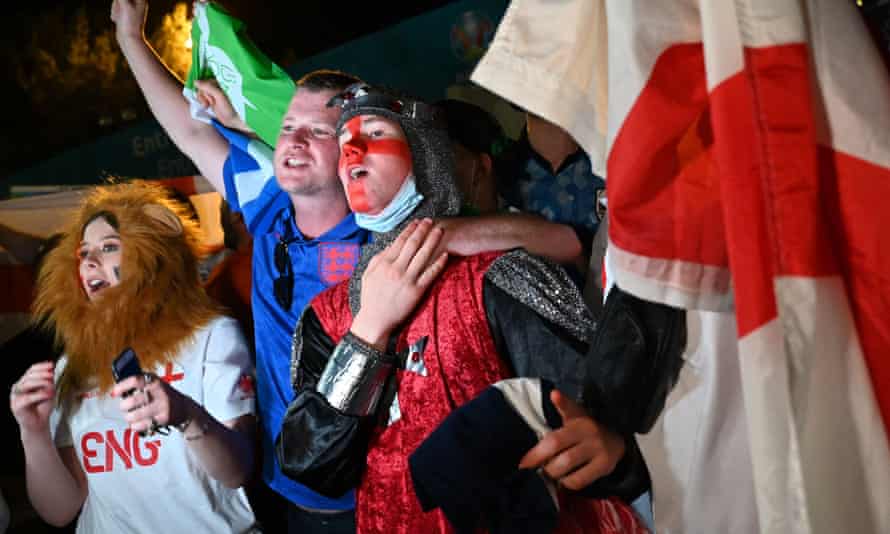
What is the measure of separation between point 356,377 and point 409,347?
122 mm

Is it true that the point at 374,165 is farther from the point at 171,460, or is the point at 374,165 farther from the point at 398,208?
the point at 171,460

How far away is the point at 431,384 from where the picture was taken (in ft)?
4.99

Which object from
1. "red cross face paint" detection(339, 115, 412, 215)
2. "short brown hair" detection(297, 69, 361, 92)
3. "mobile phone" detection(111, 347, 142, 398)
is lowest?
"mobile phone" detection(111, 347, 142, 398)

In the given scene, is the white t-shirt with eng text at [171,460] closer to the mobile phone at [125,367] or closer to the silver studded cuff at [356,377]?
the mobile phone at [125,367]

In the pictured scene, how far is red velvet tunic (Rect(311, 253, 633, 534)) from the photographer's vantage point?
1507mm

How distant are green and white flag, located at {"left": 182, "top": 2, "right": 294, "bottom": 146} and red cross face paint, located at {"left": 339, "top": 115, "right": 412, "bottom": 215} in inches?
30.5

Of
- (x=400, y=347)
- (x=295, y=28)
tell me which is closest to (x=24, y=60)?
(x=295, y=28)

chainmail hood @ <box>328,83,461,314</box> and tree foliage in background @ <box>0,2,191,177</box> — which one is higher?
chainmail hood @ <box>328,83,461,314</box>

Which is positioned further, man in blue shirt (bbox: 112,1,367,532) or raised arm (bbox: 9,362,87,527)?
raised arm (bbox: 9,362,87,527)

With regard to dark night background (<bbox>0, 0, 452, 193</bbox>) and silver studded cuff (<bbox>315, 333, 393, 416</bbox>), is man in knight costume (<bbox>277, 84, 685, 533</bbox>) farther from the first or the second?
dark night background (<bbox>0, 0, 452, 193</bbox>)

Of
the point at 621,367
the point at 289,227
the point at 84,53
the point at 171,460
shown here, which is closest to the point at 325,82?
the point at 289,227

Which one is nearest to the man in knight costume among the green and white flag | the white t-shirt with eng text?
the white t-shirt with eng text

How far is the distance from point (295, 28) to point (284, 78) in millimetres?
8038

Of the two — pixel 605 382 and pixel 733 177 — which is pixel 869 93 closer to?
pixel 733 177
